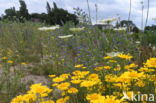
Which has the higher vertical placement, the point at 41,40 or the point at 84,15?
the point at 84,15

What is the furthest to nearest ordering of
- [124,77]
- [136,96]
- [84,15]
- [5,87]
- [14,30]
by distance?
[14,30] → [84,15] → [5,87] → [136,96] → [124,77]

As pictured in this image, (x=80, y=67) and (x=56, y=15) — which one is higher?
(x=56, y=15)

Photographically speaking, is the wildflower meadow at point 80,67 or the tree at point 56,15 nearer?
the wildflower meadow at point 80,67

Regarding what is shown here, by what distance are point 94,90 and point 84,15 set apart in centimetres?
247

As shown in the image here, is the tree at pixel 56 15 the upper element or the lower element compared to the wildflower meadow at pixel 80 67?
upper

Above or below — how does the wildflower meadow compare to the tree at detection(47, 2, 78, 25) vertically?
below

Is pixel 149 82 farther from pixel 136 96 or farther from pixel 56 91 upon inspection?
pixel 56 91

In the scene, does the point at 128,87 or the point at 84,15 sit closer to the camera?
the point at 128,87

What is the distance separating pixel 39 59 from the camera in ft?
16.2

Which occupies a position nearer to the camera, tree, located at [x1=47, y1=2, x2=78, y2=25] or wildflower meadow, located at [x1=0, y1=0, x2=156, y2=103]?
wildflower meadow, located at [x1=0, y1=0, x2=156, y2=103]

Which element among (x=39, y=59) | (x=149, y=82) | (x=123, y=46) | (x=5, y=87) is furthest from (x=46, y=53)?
(x=149, y=82)

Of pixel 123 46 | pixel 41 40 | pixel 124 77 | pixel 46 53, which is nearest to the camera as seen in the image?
pixel 124 77

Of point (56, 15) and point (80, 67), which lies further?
point (56, 15)

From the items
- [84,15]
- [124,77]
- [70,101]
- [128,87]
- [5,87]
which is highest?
[84,15]
